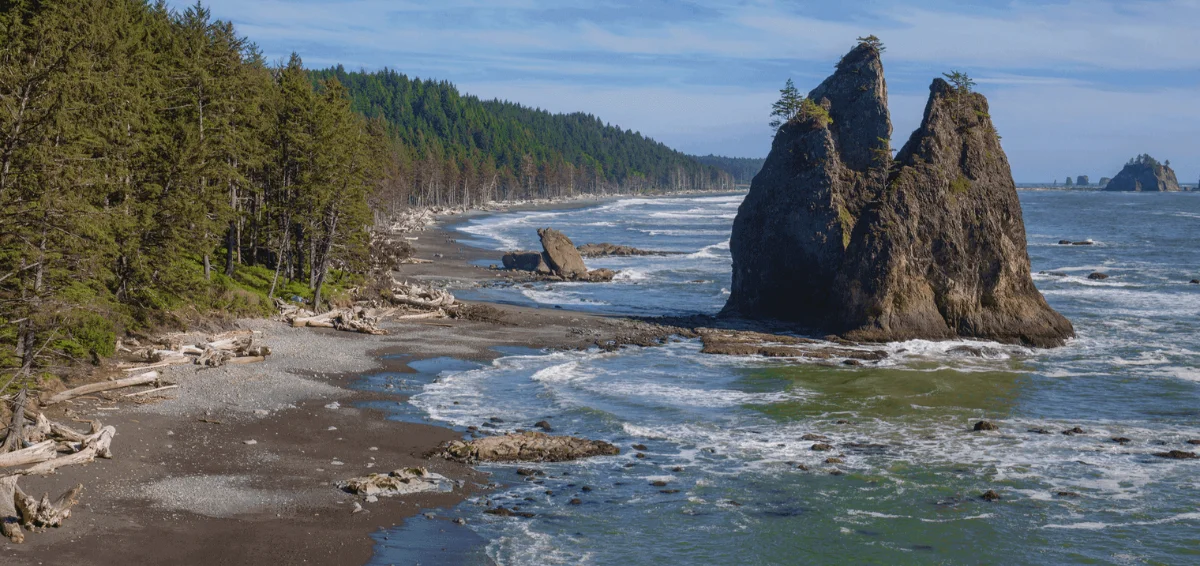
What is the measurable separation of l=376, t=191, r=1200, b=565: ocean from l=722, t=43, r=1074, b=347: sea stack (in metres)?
2.30

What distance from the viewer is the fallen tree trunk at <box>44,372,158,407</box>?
26375mm

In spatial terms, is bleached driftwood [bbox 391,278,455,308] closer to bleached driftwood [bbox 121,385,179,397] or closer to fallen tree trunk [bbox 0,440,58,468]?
bleached driftwood [bbox 121,385,179,397]

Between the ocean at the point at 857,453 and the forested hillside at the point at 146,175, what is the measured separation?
11.0 m

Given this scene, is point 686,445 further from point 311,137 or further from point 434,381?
point 311,137

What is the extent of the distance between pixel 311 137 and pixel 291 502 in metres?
31.5

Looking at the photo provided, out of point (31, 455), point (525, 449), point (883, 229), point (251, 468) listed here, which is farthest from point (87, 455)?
point (883, 229)

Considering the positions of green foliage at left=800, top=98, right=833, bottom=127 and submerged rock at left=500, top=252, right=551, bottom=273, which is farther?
submerged rock at left=500, top=252, right=551, bottom=273

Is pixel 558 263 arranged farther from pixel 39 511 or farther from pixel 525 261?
pixel 39 511

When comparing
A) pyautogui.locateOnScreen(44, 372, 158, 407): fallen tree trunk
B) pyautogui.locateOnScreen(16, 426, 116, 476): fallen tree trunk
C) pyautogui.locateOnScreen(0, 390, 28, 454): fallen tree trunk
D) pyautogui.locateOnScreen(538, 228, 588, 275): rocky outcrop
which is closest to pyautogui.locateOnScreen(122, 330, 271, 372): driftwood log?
pyautogui.locateOnScreen(44, 372, 158, 407): fallen tree trunk

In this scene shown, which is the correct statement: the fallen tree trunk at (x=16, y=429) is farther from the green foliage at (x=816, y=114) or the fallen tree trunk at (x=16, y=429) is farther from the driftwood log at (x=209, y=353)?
the green foliage at (x=816, y=114)

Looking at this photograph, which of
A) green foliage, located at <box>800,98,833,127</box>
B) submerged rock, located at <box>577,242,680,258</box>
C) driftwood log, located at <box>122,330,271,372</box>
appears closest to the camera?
driftwood log, located at <box>122,330,271,372</box>

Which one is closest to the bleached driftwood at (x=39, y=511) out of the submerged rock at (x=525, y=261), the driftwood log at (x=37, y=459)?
the driftwood log at (x=37, y=459)

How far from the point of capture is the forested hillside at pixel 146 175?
22.0 m

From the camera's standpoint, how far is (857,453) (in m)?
27.5
